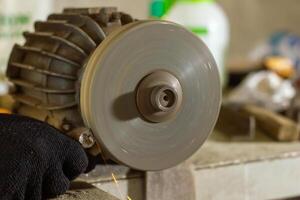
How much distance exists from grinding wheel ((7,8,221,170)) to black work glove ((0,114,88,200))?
3cm

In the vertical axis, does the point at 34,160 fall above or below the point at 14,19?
below

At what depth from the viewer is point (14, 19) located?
52.2 inches

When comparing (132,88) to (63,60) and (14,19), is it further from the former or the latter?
(14,19)

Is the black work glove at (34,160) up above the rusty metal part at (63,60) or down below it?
below

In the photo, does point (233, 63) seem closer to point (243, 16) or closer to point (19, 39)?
point (243, 16)

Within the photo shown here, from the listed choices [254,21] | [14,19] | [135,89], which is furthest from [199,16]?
[135,89]

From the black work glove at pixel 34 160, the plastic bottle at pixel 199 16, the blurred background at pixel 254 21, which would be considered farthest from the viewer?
the blurred background at pixel 254 21

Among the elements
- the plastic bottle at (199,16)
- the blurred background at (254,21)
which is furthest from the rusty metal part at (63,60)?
the blurred background at (254,21)

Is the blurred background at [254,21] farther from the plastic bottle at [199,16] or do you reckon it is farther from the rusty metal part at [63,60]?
the rusty metal part at [63,60]

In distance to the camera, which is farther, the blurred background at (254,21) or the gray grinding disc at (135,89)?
the blurred background at (254,21)

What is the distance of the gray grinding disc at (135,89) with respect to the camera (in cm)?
62

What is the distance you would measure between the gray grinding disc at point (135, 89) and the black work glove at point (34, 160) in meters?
0.04

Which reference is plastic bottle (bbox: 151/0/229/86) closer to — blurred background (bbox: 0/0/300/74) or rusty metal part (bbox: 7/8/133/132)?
blurred background (bbox: 0/0/300/74)

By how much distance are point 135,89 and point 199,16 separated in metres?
0.67
